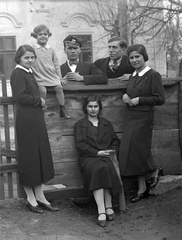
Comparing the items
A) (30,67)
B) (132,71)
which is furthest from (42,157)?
(132,71)

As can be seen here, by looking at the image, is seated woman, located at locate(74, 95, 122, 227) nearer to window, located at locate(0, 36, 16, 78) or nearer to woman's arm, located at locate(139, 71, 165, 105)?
woman's arm, located at locate(139, 71, 165, 105)

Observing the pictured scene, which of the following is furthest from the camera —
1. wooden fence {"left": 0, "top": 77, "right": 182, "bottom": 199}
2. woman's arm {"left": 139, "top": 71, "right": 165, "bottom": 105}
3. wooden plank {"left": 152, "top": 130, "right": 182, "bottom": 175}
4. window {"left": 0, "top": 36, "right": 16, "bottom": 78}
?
window {"left": 0, "top": 36, "right": 16, "bottom": 78}

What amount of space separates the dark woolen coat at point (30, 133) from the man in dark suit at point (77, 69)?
716mm

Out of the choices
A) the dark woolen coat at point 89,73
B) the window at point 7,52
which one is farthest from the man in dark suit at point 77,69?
the window at point 7,52

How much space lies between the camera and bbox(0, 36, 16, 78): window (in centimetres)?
1919

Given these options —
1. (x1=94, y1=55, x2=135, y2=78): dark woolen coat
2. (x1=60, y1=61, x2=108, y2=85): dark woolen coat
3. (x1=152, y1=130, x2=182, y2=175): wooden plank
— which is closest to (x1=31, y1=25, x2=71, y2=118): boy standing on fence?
(x1=60, y1=61, x2=108, y2=85): dark woolen coat

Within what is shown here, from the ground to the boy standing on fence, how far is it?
1399 mm

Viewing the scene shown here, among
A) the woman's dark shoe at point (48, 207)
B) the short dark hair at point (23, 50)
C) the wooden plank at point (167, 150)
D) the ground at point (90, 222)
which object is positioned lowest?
the ground at point (90, 222)

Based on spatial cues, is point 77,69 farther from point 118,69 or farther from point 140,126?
point 140,126

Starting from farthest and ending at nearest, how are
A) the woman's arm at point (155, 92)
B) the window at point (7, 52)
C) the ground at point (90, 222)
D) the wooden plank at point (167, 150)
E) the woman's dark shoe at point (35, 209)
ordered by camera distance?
the window at point (7, 52) < the wooden plank at point (167, 150) < the woman's arm at point (155, 92) < the woman's dark shoe at point (35, 209) < the ground at point (90, 222)

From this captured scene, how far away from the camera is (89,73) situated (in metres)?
5.64

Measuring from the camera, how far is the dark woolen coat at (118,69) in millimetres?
5668

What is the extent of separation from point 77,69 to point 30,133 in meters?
1.26

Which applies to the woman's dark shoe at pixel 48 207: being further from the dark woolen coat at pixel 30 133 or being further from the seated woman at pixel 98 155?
the seated woman at pixel 98 155
